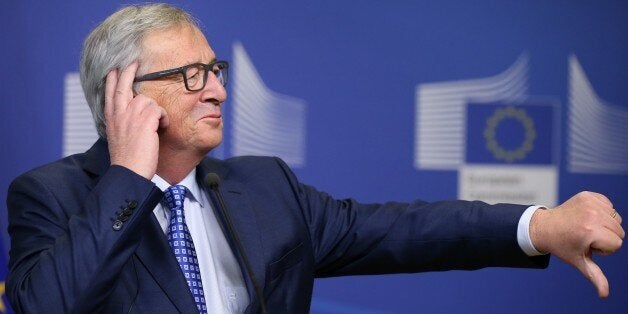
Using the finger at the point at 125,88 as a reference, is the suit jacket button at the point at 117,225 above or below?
below

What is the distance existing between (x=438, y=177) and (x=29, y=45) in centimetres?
150

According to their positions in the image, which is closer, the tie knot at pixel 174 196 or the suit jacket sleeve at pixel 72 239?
the suit jacket sleeve at pixel 72 239

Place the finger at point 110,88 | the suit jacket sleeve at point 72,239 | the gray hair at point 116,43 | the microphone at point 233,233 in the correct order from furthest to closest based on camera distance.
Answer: the gray hair at point 116,43, the finger at point 110,88, the microphone at point 233,233, the suit jacket sleeve at point 72,239

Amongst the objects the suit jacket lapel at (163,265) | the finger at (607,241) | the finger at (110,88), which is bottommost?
the suit jacket lapel at (163,265)

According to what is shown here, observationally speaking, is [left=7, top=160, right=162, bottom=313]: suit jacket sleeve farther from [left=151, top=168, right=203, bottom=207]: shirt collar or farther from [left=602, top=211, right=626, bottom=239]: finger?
[left=602, top=211, right=626, bottom=239]: finger

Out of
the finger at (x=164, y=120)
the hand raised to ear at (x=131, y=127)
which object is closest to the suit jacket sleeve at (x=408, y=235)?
the finger at (x=164, y=120)

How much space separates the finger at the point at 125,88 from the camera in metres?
1.84

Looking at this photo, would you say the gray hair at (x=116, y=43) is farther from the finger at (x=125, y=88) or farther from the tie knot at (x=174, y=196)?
the tie knot at (x=174, y=196)

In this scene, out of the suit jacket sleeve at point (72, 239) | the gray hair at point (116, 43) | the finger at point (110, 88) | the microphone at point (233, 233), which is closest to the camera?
the suit jacket sleeve at point (72, 239)

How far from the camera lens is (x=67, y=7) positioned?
2.87 m

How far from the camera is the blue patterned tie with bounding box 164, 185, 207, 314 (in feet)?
6.14

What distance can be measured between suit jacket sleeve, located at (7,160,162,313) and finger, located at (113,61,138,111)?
157 millimetres

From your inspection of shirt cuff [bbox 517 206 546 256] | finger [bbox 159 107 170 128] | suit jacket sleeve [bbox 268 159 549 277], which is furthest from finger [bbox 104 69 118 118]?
shirt cuff [bbox 517 206 546 256]

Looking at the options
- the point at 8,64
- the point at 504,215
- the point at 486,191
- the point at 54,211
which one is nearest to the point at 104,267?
the point at 54,211
